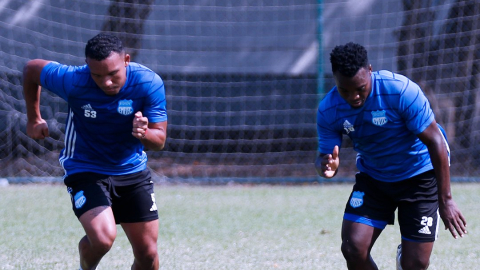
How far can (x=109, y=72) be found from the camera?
4367 mm

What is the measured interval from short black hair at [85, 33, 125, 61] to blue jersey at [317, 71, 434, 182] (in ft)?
4.49

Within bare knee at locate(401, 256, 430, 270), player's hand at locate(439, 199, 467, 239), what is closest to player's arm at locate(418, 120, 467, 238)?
player's hand at locate(439, 199, 467, 239)

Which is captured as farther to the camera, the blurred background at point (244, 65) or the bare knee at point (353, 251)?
the blurred background at point (244, 65)

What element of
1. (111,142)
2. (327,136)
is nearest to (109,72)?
(111,142)

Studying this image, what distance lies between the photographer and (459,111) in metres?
11.6

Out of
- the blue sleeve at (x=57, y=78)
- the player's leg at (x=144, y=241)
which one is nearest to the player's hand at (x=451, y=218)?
the player's leg at (x=144, y=241)

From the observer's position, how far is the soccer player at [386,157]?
420cm

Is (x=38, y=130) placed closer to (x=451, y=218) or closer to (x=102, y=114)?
(x=102, y=114)

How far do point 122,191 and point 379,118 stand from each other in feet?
5.73

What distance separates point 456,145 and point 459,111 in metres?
0.58

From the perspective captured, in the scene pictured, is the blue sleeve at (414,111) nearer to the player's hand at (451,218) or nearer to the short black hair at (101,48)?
the player's hand at (451,218)

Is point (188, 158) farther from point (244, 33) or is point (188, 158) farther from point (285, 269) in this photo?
point (285, 269)

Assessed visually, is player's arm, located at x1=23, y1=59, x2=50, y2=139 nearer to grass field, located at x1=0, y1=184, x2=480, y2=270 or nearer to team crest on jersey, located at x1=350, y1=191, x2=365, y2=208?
grass field, located at x1=0, y1=184, x2=480, y2=270

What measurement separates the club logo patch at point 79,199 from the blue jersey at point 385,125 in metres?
1.55
